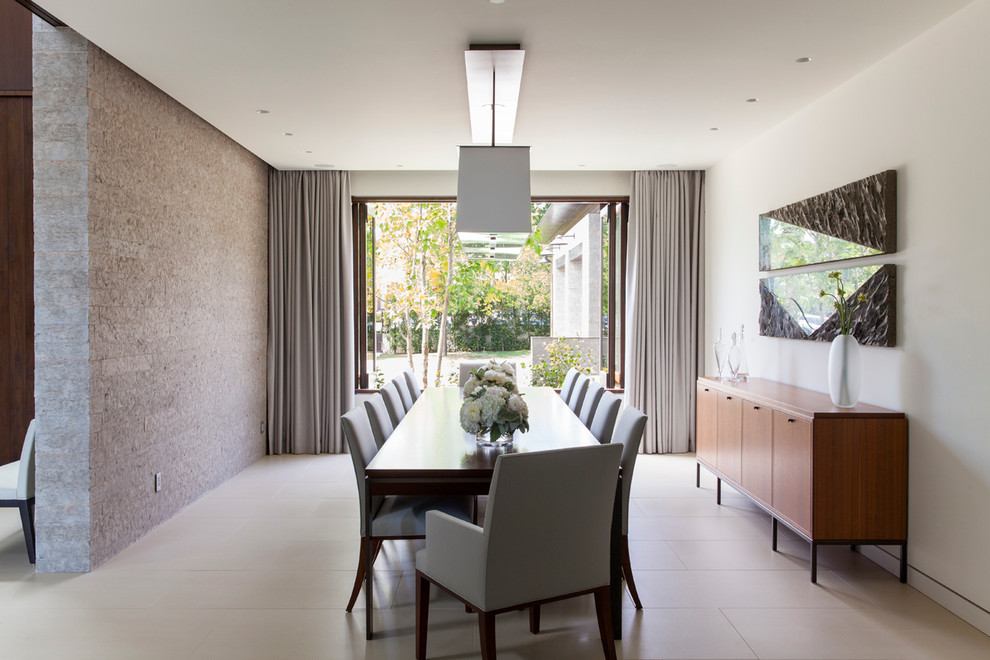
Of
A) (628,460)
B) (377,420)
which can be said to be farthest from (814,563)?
(377,420)

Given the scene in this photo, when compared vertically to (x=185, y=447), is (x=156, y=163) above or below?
above

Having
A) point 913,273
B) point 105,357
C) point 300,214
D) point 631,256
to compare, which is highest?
point 300,214

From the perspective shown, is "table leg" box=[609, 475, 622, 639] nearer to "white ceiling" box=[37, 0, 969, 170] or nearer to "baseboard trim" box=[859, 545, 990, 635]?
"baseboard trim" box=[859, 545, 990, 635]

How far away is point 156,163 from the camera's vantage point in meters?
4.21

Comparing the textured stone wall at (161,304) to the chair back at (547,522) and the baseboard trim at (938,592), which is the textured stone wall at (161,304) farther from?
the baseboard trim at (938,592)

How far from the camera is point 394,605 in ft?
10.3

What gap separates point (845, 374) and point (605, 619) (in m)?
1.88

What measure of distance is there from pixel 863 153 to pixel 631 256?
2.91 m

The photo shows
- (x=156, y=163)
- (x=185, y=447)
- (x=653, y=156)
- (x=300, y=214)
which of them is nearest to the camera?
(x=156, y=163)

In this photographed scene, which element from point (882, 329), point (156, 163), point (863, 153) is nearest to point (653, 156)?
point (863, 153)

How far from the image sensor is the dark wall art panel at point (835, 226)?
349cm

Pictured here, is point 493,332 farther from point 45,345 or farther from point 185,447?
point 45,345

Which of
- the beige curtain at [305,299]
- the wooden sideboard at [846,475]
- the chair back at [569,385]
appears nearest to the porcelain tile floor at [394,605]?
the wooden sideboard at [846,475]

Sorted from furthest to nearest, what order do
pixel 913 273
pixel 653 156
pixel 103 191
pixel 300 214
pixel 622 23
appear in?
pixel 300 214 → pixel 653 156 → pixel 103 191 → pixel 913 273 → pixel 622 23
